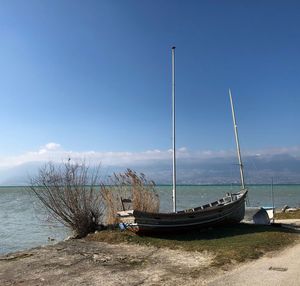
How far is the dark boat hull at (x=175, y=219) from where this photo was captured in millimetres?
A: 15242

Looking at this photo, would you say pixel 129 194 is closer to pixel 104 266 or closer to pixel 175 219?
pixel 175 219

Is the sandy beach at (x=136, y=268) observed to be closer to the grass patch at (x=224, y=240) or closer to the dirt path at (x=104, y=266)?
the dirt path at (x=104, y=266)

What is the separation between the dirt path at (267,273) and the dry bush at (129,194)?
670cm

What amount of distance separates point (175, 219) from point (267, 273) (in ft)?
20.4

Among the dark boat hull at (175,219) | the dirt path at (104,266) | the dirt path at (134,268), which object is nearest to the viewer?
the dirt path at (134,268)

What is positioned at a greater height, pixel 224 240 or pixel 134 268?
pixel 224 240

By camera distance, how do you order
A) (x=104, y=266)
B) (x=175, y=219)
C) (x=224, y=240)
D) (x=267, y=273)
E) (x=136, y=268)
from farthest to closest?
(x=175, y=219)
(x=224, y=240)
(x=104, y=266)
(x=136, y=268)
(x=267, y=273)

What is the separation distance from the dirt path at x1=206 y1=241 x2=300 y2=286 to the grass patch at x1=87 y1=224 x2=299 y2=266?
607 mm

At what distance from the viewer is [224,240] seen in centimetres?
1427

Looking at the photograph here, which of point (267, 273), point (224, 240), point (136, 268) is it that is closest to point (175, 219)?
point (224, 240)

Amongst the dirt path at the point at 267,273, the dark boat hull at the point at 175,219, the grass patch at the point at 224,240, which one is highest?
the dark boat hull at the point at 175,219

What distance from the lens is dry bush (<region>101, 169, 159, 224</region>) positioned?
1750cm

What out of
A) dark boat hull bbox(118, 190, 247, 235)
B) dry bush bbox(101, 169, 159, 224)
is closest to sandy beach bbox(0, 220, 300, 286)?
dark boat hull bbox(118, 190, 247, 235)

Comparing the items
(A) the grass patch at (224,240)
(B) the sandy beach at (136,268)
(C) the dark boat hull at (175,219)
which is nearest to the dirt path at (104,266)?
(B) the sandy beach at (136,268)
